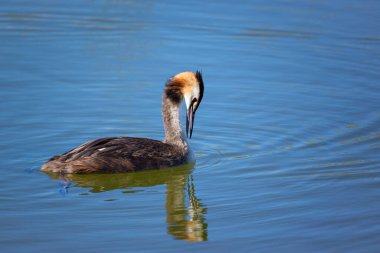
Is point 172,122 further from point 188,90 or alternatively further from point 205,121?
point 205,121

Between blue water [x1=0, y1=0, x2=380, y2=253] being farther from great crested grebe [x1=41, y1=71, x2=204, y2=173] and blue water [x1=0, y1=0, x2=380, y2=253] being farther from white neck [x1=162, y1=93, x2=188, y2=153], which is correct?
white neck [x1=162, y1=93, x2=188, y2=153]

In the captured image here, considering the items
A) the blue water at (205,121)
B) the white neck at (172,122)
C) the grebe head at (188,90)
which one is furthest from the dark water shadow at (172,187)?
the grebe head at (188,90)

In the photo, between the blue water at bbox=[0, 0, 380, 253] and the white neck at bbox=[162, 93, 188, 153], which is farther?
the white neck at bbox=[162, 93, 188, 153]

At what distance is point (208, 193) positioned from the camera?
35.9 feet

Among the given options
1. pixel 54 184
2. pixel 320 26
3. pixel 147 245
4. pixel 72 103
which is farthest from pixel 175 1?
pixel 147 245

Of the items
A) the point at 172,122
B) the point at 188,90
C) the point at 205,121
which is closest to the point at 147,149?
the point at 172,122

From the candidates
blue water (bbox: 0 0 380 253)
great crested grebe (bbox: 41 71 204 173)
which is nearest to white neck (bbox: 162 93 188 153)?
great crested grebe (bbox: 41 71 204 173)

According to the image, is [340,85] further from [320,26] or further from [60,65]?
[60,65]

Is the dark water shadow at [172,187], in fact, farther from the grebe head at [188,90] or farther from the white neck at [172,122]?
the grebe head at [188,90]

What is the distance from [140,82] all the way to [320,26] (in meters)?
5.42

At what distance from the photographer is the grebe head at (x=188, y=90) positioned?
12156 millimetres

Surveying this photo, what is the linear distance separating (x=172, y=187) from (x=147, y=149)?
84 cm

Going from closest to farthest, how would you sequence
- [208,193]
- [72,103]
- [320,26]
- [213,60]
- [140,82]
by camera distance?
[208,193]
[72,103]
[140,82]
[213,60]
[320,26]

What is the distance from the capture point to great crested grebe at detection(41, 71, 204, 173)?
38.2 ft
